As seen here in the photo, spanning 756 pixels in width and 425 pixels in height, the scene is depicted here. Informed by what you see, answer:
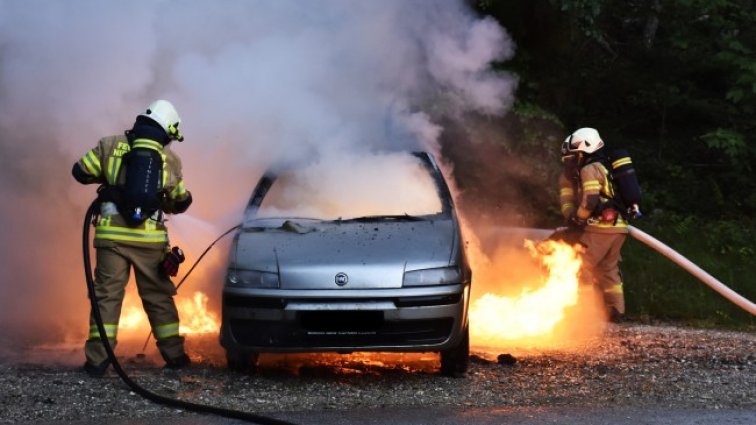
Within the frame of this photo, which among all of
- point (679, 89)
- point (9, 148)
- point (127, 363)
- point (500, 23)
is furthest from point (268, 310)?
point (679, 89)

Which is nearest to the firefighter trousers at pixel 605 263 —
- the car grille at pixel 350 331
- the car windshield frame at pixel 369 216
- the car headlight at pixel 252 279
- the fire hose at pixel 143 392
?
the car windshield frame at pixel 369 216

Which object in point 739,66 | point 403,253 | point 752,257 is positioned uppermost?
point 739,66

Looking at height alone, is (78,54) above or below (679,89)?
below

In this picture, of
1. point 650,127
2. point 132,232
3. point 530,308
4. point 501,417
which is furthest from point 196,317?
point 650,127

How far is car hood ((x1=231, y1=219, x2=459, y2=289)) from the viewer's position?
5793 mm

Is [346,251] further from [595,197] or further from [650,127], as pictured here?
[650,127]

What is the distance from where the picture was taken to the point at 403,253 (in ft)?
19.5

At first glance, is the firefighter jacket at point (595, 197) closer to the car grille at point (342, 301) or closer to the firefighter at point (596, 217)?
the firefighter at point (596, 217)

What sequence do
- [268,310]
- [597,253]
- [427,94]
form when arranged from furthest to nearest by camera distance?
[427,94] < [597,253] < [268,310]

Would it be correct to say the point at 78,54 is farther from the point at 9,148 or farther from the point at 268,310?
the point at 268,310

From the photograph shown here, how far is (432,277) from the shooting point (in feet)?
19.2

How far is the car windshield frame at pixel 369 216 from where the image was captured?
21.5ft

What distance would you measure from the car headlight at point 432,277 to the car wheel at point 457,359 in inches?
14.8

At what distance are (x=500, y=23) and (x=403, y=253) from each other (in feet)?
17.8
